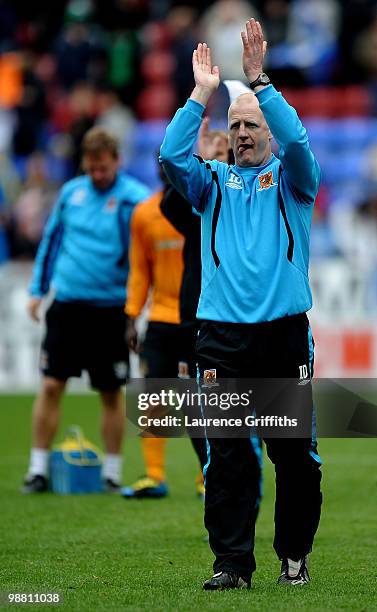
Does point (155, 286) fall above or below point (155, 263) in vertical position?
below

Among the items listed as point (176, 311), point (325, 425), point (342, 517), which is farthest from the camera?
point (176, 311)

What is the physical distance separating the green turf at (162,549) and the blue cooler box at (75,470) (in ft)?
0.90

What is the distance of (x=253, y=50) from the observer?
593 centimetres

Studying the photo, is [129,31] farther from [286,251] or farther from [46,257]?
[286,251]

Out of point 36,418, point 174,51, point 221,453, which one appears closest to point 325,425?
point 221,453

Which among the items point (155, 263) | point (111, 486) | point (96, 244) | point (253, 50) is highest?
point (253, 50)

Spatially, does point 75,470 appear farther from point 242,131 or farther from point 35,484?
point 242,131

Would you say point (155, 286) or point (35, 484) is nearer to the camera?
point (155, 286)

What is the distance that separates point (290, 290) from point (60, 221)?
454cm

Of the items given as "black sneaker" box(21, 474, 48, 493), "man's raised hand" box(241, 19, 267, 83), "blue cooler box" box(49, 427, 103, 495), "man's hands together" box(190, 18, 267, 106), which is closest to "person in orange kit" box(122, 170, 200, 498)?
"blue cooler box" box(49, 427, 103, 495)

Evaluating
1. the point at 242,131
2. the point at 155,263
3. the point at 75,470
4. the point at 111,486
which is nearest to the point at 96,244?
the point at 155,263

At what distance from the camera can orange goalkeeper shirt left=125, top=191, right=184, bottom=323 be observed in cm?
950

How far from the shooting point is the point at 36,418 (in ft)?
33.9

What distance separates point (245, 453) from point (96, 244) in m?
4.26
